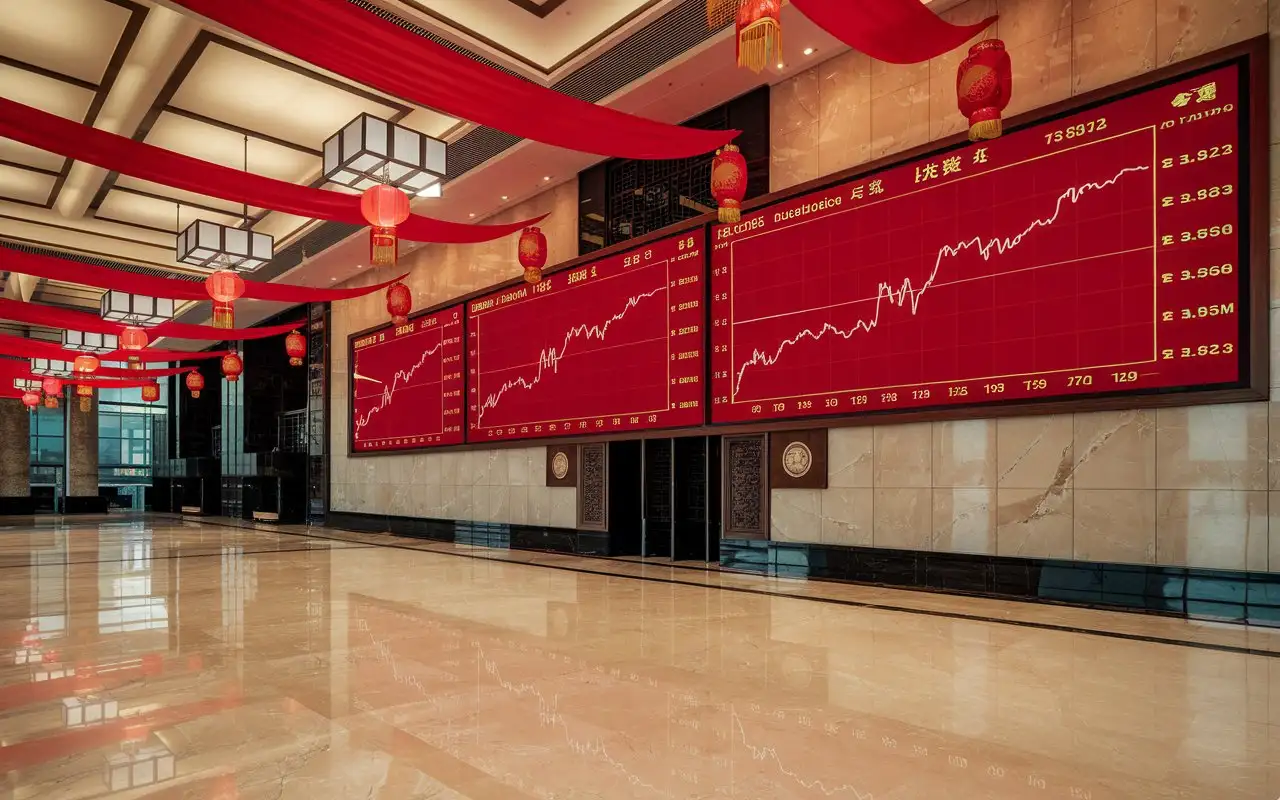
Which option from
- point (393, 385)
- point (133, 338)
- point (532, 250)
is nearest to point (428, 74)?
point (532, 250)

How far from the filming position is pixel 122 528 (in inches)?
525

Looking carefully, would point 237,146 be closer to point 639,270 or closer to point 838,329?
point 639,270

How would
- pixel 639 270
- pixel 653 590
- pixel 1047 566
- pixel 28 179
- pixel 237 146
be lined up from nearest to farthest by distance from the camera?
pixel 1047 566
pixel 653 590
pixel 639 270
pixel 237 146
pixel 28 179

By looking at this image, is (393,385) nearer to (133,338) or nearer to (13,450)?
(133,338)

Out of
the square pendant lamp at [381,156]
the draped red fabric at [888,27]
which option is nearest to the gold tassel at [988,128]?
the draped red fabric at [888,27]

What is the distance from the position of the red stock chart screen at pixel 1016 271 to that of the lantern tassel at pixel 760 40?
8.90 ft

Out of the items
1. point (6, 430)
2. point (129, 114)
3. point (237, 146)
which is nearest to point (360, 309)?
point (237, 146)

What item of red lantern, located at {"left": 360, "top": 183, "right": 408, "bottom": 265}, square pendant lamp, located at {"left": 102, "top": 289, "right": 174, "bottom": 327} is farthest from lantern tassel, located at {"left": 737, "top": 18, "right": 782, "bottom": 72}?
square pendant lamp, located at {"left": 102, "top": 289, "right": 174, "bottom": 327}

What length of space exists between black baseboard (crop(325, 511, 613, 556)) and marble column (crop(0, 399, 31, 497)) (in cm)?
1194

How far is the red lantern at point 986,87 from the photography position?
13.6 feet

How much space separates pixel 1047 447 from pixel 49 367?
1588cm

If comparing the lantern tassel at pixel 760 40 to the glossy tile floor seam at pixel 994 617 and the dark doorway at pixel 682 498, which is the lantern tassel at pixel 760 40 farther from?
the dark doorway at pixel 682 498

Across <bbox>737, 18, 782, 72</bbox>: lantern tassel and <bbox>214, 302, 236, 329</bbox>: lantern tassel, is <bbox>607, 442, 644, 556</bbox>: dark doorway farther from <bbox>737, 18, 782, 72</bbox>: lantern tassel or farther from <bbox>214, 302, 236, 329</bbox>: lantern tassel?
<bbox>737, 18, 782, 72</bbox>: lantern tassel

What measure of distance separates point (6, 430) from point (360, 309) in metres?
12.7
